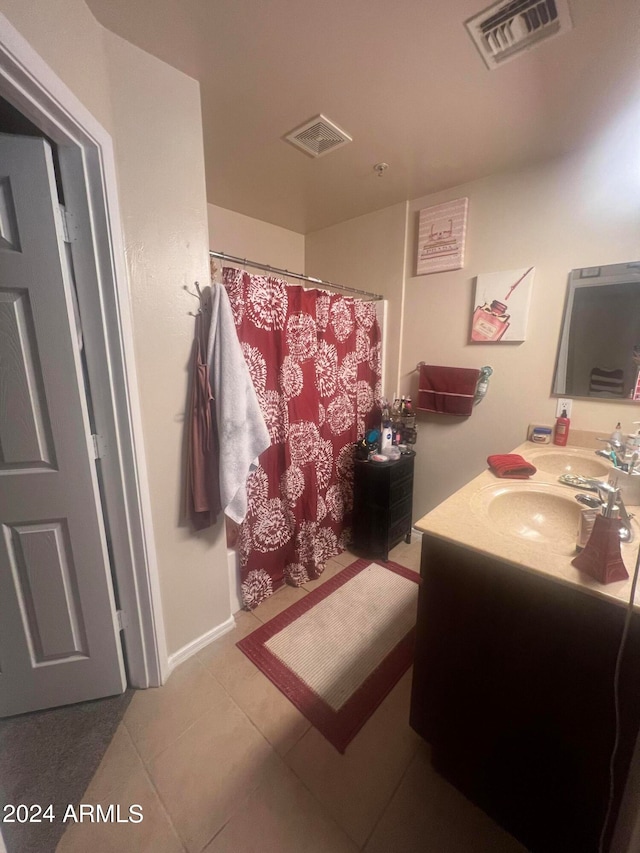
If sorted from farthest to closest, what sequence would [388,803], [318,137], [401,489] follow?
[401,489], [318,137], [388,803]

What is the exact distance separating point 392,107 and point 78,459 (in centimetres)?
Answer: 186

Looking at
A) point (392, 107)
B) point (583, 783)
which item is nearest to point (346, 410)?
point (392, 107)

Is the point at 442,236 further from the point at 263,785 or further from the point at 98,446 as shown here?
the point at 263,785

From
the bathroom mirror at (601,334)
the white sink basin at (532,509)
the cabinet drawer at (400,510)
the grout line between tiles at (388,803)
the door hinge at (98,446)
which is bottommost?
the grout line between tiles at (388,803)

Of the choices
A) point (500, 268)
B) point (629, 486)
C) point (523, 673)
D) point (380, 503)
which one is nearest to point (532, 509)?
point (629, 486)

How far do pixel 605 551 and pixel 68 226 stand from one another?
67.2 inches

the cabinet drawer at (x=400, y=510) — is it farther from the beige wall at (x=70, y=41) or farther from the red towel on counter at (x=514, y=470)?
the beige wall at (x=70, y=41)

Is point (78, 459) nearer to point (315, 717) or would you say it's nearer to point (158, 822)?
point (158, 822)

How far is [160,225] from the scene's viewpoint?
119cm

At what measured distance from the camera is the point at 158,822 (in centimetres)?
98

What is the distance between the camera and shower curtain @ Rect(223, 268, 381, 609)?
1.63 metres

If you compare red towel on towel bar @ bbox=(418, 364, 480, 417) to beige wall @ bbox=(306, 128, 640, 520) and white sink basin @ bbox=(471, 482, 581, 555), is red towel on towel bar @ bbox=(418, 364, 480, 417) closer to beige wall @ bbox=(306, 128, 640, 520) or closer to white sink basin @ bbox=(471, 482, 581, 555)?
beige wall @ bbox=(306, 128, 640, 520)

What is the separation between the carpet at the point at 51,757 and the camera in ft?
3.19

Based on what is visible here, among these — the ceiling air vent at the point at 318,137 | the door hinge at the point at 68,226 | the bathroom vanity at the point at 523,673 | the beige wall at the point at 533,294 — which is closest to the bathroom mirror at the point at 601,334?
the beige wall at the point at 533,294
